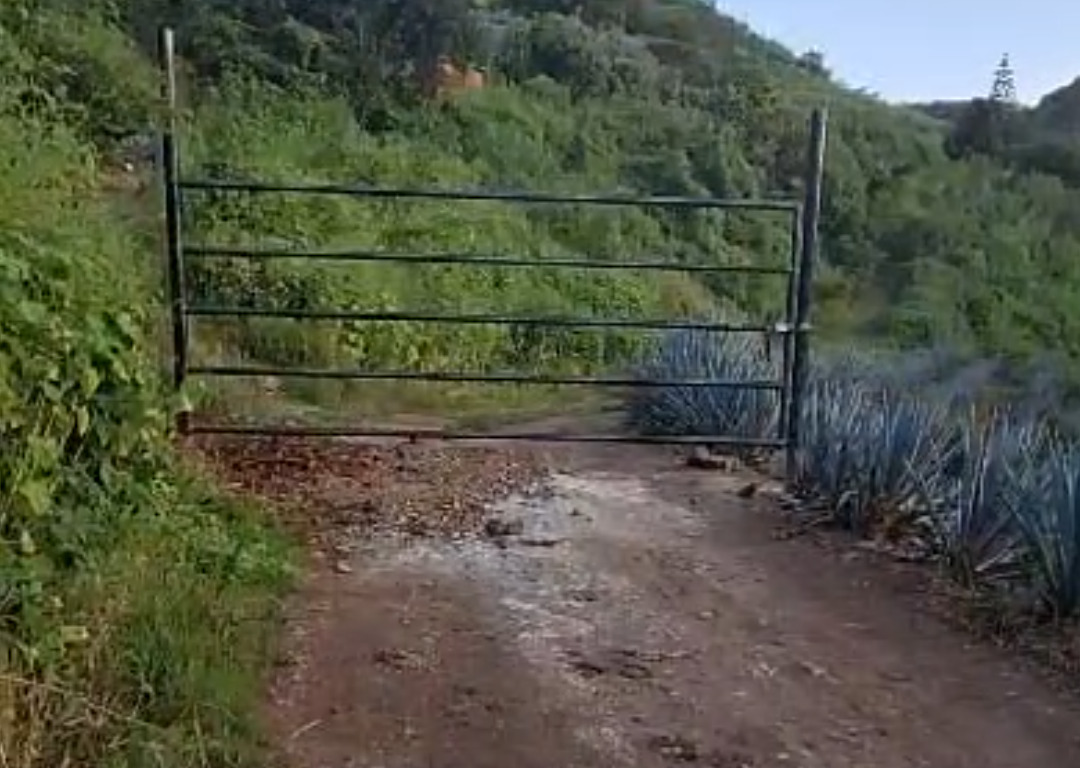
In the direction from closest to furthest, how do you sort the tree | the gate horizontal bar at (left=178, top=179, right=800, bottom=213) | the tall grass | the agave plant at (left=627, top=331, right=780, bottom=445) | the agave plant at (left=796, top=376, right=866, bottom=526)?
the tall grass → the agave plant at (left=796, top=376, right=866, bottom=526) → the gate horizontal bar at (left=178, top=179, right=800, bottom=213) → the agave plant at (left=627, top=331, right=780, bottom=445) → the tree

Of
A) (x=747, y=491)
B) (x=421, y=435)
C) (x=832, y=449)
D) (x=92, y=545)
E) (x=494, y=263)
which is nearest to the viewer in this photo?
(x=92, y=545)

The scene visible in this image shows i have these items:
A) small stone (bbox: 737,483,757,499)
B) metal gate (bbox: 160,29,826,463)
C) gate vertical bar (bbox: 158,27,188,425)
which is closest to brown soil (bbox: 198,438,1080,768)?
small stone (bbox: 737,483,757,499)

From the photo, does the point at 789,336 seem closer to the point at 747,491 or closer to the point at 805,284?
the point at 805,284

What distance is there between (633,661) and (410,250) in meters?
7.72

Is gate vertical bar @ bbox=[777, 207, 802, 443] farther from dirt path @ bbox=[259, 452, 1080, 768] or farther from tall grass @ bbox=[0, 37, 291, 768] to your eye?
tall grass @ bbox=[0, 37, 291, 768]

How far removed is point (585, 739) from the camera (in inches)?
141

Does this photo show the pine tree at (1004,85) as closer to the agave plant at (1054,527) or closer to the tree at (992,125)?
the tree at (992,125)

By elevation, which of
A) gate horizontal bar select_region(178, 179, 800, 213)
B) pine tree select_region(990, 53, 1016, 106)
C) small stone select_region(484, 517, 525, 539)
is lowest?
small stone select_region(484, 517, 525, 539)

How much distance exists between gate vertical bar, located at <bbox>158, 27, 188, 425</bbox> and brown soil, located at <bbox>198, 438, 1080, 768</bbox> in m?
0.94

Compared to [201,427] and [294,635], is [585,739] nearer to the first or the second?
[294,635]

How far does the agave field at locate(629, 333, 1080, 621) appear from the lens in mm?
4449

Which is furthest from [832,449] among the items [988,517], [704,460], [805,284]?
[704,460]

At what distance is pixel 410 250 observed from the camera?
1152 centimetres

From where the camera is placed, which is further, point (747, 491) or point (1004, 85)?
point (1004, 85)
